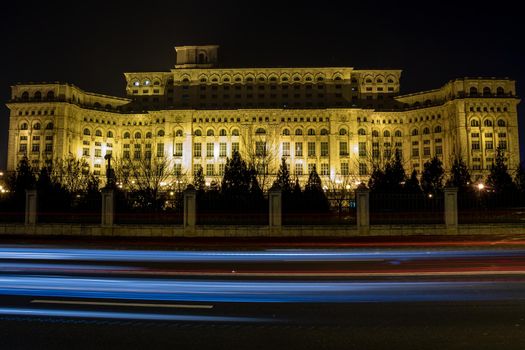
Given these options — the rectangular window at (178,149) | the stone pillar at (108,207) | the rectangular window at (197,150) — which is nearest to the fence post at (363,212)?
the stone pillar at (108,207)

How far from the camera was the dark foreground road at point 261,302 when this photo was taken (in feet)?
19.7

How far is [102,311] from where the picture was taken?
7070 mm

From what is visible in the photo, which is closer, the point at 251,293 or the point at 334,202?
the point at 251,293

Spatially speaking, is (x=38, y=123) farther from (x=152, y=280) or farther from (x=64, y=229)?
(x=152, y=280)

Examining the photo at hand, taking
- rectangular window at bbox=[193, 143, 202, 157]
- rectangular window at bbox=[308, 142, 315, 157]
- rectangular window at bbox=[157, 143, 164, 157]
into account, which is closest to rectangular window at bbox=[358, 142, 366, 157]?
rectangular window at bbox=[308, 142, 315, 157]

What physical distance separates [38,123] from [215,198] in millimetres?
77718

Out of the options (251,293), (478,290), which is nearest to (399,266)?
(478,290)

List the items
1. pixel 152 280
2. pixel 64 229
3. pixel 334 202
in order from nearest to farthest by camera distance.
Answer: pixel 152 280
pixel 64 229
pixel 334 202

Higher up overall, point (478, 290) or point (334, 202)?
point (334, 202)

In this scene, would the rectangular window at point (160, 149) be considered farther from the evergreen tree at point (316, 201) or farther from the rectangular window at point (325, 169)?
the evergreen tree at point (316, 201)

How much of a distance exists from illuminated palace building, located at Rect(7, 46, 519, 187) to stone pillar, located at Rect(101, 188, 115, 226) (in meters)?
62.3

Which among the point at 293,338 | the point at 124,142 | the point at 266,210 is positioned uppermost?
the point at 124,142

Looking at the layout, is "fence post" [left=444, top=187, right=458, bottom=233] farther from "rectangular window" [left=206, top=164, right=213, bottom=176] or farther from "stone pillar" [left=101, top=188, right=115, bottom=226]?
"rectangular window" [left=206, top=164, right=213, bottom=176]

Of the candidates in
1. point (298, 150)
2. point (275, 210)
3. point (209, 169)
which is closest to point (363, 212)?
point (275, 210)
